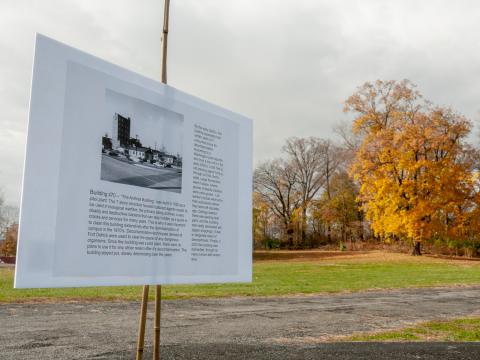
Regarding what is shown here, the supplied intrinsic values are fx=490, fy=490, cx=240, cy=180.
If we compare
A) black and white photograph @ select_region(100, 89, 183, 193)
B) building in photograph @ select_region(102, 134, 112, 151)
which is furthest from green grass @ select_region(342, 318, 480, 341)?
building in photograph @ select_region(102, 134, 112, 151)

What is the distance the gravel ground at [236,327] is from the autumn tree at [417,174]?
19834 mm

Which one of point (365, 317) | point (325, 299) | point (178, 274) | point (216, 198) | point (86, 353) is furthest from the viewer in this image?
point (325, 299)

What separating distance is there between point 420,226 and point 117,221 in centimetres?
3218

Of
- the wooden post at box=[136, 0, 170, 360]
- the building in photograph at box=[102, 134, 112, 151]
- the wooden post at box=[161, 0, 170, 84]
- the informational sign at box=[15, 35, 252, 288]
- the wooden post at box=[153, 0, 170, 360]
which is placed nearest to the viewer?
the informational sign at box=[15, 35, 252, 288]

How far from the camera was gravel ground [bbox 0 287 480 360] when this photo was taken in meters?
6.70

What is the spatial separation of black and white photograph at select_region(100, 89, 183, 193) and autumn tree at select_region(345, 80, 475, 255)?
30907mm

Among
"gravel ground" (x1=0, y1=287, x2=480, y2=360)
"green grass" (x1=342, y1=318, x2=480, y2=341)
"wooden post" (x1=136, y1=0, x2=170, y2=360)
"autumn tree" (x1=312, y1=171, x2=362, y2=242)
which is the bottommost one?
"green grass" (x1=342, y1=318, x2=480, y2=341)

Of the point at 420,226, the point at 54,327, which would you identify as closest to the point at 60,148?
the point at 54,327

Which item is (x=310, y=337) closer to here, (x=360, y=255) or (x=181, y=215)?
(x=181, y=215)

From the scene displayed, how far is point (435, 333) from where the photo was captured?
8.91 metres

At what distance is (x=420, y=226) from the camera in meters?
33.4

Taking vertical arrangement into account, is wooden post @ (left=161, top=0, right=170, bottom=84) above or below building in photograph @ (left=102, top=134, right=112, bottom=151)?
above

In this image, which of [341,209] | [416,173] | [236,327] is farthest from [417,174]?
[236,327]

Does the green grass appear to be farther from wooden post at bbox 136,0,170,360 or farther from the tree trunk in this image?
the tree trunk
